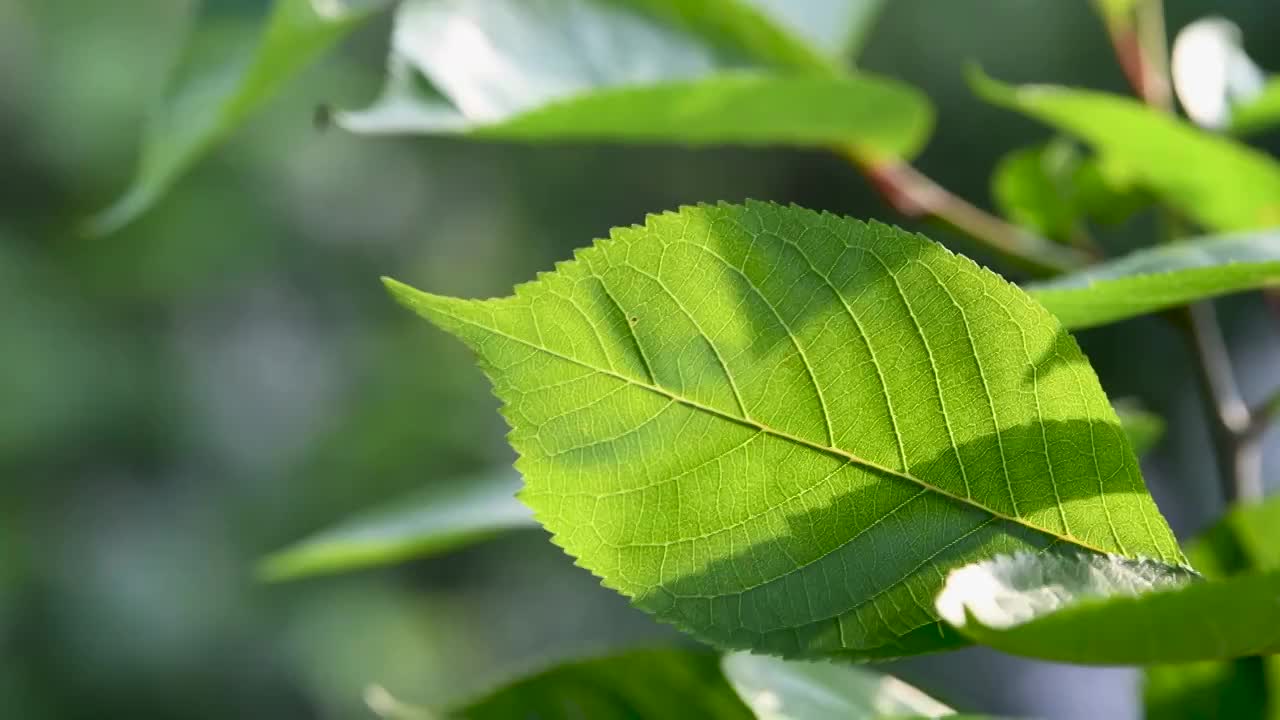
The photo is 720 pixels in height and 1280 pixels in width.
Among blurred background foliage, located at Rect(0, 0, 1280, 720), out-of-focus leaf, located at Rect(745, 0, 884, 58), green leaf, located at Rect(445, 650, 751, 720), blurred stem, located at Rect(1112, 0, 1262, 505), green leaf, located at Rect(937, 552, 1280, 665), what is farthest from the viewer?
blurred background foliage, located at Rect(0, 0, 1280, 720)

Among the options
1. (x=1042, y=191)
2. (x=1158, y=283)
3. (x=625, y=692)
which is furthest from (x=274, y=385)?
(x=1158, y=283)

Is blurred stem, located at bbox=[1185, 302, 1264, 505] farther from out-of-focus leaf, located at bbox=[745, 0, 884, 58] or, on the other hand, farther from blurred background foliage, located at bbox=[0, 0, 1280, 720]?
blurred background foliage, located at bbox=[0, 0, 1280, 720]

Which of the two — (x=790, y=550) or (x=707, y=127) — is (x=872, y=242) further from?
(x=707, y=127)

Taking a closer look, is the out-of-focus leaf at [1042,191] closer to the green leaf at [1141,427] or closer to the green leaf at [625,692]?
the green leaf at [1141,427]

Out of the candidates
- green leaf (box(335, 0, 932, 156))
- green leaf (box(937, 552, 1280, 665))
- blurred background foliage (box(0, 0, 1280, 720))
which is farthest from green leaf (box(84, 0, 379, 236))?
blurred background foliage (box(0, 0, 1280, 720))

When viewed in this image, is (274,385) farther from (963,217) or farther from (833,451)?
(833,451)

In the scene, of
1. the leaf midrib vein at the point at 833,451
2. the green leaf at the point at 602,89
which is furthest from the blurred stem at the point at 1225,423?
the leaf midrib vein at the point at 833,451

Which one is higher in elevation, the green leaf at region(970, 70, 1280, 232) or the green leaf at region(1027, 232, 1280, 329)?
the green leaf at region(970, 70, 1280, 232)
